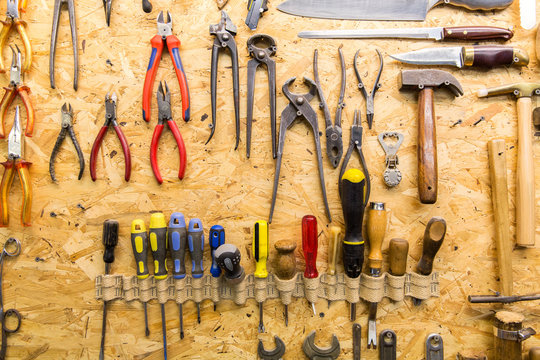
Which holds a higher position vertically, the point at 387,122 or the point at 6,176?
the point at 387,122

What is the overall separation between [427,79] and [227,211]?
0.96 m

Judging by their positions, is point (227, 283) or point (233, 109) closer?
point (227, 283)

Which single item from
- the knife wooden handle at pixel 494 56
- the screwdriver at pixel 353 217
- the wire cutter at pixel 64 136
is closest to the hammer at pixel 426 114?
the knife wooden handle at pixel 494 56

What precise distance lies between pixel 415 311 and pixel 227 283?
79 centimetres

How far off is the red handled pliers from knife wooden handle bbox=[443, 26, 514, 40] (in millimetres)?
1098

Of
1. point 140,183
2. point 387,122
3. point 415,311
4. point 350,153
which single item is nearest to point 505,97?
point 387,122

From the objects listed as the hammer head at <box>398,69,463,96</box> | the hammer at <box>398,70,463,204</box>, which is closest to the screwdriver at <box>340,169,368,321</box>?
the hammer at <box>398,70,463,204</box>

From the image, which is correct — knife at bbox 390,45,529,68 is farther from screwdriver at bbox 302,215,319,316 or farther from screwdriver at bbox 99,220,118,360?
screwdriver at bbox 99,220,118,360

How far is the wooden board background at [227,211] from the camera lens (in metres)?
1.42

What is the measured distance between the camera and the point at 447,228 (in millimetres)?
1438

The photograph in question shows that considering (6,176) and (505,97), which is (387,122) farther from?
(6,176)

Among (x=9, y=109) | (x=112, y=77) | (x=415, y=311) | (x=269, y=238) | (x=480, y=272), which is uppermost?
(x=112, y=77)

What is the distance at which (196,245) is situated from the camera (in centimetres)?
132

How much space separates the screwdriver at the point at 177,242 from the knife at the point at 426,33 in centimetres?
91
